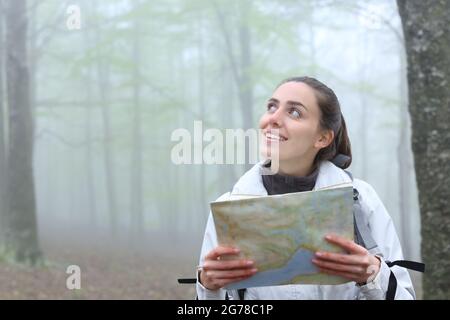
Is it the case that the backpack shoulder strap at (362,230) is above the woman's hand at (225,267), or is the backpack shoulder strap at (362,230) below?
above

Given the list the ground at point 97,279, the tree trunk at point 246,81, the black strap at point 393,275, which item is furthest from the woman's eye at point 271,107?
the tree trunk at point 246,81

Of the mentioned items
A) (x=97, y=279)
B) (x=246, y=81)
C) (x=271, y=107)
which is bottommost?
(x=97, y=279)

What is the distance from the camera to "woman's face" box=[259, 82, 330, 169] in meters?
1.92

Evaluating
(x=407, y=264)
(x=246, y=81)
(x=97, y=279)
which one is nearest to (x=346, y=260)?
(x=407, y=264)

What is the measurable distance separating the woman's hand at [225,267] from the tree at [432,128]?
98.1 inches

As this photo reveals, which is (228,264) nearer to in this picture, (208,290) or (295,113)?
(208,290)

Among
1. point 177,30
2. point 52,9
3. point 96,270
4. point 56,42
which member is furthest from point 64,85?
point 96,270

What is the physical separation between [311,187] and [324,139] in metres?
0.19

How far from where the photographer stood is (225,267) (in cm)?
172

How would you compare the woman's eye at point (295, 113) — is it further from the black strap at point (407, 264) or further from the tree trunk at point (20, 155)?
the tree trunk at point (20, 155)

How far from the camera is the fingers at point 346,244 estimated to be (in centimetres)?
168

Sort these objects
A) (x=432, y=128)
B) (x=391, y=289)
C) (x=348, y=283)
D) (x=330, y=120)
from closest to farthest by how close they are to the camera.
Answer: (x=391, y=289) < (x=348, y=283) < (x=330, y=120) < (x=432, y=128)

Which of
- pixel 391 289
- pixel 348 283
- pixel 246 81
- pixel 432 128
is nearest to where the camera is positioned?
pixel 391 289

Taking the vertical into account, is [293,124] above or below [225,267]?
above
